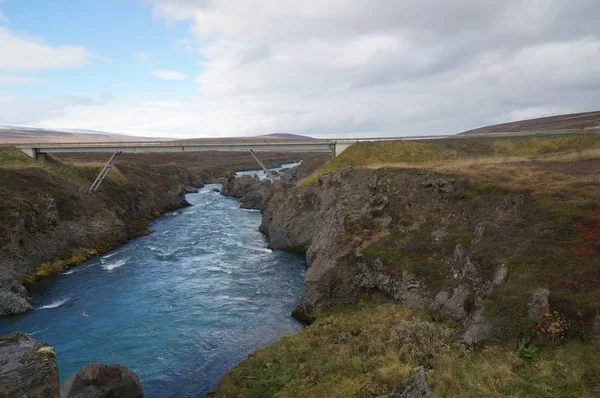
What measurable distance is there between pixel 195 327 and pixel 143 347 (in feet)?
12.4

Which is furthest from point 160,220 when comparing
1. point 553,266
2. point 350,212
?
point 553,266

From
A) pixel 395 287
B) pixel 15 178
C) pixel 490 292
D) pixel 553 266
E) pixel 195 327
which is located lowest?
pixel 195 327

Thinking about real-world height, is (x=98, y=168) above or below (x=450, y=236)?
above

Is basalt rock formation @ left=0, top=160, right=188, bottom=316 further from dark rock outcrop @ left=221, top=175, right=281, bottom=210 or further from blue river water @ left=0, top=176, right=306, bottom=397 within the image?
dark rock outcrop @ left=221, top=175, right=281, bottom=210

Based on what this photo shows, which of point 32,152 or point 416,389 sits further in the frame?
point 32,152

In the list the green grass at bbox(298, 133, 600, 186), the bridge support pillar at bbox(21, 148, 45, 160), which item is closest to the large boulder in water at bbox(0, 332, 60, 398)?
the green grass at bbox(298, 133, 600, 186)

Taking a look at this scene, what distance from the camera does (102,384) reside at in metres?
17.5

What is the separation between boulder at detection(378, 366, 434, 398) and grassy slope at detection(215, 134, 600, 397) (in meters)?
1.75

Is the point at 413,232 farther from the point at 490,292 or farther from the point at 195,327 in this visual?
the point at 195,327

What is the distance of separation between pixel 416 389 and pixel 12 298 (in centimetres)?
3165

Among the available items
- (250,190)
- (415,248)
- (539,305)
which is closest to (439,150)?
(415,248)

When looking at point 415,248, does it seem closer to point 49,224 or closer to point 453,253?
point 453,253

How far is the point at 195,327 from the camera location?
2683 centimetres

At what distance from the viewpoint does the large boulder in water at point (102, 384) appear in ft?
56.2
